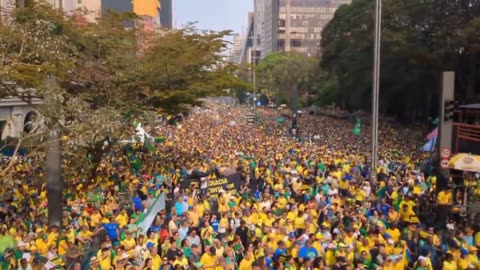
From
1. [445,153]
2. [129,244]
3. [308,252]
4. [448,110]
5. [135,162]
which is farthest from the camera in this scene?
[135,162]

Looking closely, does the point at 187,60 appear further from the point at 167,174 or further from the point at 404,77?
the point at 404,77

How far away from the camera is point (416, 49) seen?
3878 cm

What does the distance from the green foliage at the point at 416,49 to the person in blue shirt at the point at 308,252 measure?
27.5 m

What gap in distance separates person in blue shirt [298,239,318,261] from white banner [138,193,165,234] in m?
3.77

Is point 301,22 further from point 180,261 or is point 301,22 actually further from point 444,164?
point 180,261

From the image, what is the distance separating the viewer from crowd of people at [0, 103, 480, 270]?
33.6 feet

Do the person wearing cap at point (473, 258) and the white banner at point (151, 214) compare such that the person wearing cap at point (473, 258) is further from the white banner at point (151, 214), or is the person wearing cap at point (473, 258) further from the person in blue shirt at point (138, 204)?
the person in blue shirt at point (138, 204)

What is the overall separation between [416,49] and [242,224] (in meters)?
29.7

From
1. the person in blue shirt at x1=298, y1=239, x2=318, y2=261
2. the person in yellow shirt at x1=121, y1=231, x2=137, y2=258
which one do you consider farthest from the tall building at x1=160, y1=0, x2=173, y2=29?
the person in blue shirt at x1=298, y1=239, x2=318, y2=261

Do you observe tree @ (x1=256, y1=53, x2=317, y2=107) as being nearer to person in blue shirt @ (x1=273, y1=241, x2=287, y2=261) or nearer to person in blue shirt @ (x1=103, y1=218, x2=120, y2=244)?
person in blue shirt @ (x1=103, y1=218, x2=120, y2=244)

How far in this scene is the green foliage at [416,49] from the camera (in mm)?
37312

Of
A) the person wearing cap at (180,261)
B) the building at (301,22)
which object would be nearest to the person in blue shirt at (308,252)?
the person wearing cap at (180,261)

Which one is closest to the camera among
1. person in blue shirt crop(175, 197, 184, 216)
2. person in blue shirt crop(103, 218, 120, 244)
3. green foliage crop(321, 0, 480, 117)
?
person in blue shirt crop(103, 218, 120, 244)

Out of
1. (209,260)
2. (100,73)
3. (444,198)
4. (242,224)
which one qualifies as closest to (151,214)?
(242,224)
